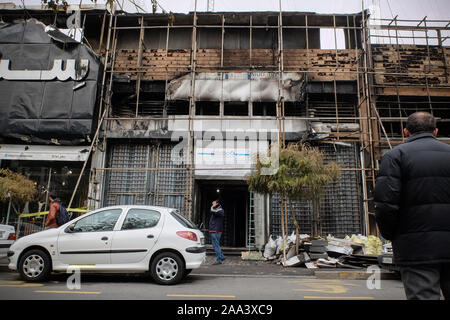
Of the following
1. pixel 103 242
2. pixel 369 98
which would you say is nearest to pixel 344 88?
pixel 369 98

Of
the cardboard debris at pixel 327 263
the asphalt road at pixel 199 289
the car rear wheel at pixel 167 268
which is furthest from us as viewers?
the cardboard debris at pixel 327 263

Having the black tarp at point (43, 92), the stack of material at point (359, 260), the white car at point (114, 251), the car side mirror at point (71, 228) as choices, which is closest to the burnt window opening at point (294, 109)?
the stack of material at point (359, 260)

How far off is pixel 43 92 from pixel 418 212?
13.6 metres

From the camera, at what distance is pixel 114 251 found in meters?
6.23

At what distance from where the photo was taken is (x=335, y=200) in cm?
1226

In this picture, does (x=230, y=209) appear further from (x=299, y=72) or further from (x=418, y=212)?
(x=418, y=212)

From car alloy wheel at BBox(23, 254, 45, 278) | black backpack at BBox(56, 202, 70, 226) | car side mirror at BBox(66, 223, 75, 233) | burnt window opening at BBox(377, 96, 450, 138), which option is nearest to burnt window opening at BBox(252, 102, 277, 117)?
burnt window opening at BBox(377, 96, 450, 138)

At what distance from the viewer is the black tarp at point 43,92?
12164 millimetres

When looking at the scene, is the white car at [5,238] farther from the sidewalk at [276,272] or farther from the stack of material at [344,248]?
the stack of material at [344,248]

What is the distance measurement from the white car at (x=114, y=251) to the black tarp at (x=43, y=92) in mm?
6617

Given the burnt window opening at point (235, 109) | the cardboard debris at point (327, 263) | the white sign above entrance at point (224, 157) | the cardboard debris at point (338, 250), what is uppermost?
the burnt window opening at point (235, 109)

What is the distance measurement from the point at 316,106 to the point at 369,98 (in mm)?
2075

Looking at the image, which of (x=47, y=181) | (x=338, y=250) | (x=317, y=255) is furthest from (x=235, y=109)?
(x=47, y=181)
